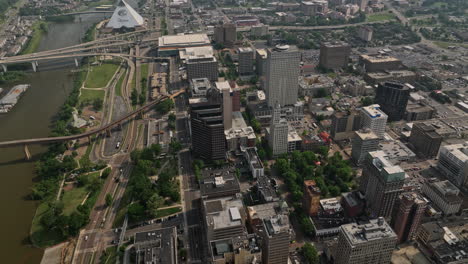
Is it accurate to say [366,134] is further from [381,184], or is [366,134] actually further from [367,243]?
[367,243]

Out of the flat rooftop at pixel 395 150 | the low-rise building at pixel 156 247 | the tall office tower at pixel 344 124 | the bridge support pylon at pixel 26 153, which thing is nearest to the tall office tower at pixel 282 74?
the tall office tower at pixel 344 124

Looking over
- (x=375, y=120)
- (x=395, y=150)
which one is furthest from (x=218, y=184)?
(x=395, y=150)

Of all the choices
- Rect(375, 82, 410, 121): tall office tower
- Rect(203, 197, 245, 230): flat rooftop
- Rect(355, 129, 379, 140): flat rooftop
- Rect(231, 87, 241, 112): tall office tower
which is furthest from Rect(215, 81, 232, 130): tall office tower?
Rect(375, 82, 410, 121): tall office tower

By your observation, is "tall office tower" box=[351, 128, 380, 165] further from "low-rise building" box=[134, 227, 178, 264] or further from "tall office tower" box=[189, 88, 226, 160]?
"low-rise building" box=[134, 227, 178, 264]

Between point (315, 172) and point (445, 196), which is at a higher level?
point (445, 196)

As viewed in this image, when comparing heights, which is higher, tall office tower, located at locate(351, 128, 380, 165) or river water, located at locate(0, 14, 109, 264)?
tall office tower, located at locate(351, 128, 380, 165)

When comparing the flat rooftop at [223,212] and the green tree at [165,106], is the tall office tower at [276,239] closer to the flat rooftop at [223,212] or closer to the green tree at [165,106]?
the flat rooftop at [223,212]

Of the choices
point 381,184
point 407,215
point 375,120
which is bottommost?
point 407,215
